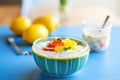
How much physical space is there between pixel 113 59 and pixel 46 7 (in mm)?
903

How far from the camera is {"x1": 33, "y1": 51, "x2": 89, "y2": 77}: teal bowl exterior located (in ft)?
2.02

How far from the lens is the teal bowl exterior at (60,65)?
62 centimetres

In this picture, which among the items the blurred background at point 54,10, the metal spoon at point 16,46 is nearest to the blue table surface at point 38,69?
the metal spoon at point 16,46

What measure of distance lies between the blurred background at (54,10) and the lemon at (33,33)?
407 mm

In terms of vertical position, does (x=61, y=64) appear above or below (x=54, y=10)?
above

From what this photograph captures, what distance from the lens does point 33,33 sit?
2.79 ft

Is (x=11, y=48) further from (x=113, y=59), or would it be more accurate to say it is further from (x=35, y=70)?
(x=113, y=59)

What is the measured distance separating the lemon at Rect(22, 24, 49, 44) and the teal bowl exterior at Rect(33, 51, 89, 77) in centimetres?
21

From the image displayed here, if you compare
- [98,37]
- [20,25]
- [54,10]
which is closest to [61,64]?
[98,37]

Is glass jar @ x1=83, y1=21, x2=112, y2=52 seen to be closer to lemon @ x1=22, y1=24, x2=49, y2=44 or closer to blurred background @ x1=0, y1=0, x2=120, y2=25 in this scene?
lemon @ x1=22, y1=24, x2=49, y2=44

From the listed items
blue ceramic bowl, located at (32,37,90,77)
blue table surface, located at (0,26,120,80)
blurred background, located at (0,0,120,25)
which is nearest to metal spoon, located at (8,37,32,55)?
blue table surface, located at (0,26,120,80)

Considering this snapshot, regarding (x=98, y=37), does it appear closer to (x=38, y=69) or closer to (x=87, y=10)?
(x=38, y=69)

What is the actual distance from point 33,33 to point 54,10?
2.21ft

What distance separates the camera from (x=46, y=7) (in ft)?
5.20
